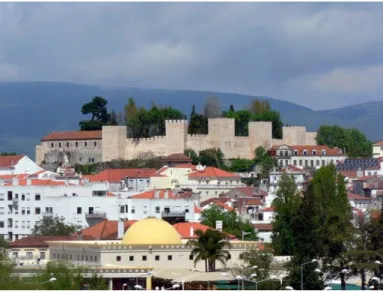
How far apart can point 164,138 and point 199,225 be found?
166ft

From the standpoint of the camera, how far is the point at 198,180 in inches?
4178

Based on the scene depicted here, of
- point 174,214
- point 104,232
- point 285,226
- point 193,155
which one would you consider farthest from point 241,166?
point 285,226

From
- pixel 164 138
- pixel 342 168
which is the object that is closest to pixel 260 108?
pixel 164 138

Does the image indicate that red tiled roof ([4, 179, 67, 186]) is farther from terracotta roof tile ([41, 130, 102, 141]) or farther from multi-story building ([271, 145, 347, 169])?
terracotta roof tile ([41, 130, 102, 141])

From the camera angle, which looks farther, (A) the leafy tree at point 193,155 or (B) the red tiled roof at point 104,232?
(A) the leafy tree at point 193,155

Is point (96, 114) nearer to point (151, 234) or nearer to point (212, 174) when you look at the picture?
point (212, 174)

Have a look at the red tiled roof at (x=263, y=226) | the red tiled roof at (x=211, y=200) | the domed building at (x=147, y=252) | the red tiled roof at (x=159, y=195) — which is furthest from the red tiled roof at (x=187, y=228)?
the red tiled roof at (x=211, y=200)

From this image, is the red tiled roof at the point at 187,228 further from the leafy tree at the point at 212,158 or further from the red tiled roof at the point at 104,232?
the leafy tree at the point at 212,158

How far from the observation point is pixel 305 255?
197ft

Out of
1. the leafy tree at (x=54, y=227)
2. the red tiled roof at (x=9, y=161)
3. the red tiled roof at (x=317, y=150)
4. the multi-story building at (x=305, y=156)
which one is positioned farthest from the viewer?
the red tiled roof at (x=317, y=150)

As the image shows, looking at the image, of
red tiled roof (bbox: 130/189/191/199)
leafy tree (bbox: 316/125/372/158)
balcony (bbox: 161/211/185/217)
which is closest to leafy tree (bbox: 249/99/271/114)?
Answer: leafy tree (bbox: 316/125/372/158)

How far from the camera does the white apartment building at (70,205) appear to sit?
84.4 meters

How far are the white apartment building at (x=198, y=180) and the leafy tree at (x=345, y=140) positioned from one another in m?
19.8

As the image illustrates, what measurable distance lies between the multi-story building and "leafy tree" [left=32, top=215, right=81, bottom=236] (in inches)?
1369
